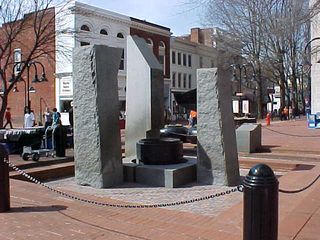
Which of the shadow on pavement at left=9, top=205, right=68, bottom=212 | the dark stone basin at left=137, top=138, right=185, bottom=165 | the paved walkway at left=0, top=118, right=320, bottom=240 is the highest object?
the dark stone basin at left=137, top=138, right=185, bottom=165

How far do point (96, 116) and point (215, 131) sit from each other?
253cm

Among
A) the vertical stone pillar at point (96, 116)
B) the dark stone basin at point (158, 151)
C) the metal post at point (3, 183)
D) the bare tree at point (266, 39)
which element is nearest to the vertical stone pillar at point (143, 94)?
the dark stone basin at point (158, 151)

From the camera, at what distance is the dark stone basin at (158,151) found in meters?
9.66

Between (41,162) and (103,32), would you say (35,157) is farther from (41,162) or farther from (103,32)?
(103,32)

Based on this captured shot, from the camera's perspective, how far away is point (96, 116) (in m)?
8.78

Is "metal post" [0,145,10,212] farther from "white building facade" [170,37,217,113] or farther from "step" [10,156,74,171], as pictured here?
"white building facade" [170,37,217,113]

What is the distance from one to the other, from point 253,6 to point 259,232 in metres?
33.5

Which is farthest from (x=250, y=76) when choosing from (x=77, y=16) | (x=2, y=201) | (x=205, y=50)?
(x=2, y=201)

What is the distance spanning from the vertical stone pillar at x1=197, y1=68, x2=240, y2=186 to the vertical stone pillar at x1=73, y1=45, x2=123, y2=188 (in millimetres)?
1824

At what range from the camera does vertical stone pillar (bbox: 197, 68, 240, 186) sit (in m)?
9.13

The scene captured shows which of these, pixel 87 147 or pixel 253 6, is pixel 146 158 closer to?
pixel 87 147

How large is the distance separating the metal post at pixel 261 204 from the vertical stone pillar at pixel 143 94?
6.48m

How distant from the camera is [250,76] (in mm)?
52438

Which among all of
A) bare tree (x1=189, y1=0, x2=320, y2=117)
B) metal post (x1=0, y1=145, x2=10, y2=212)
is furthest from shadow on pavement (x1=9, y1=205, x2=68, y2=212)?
bare tree (x1=189, y1=0, x2=320, y2=117)
